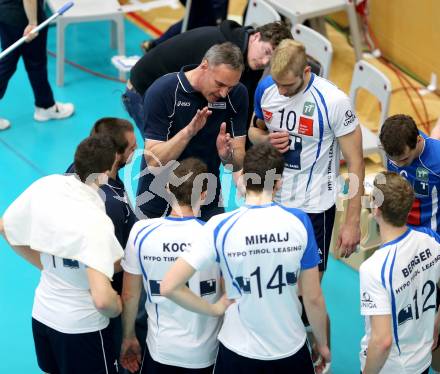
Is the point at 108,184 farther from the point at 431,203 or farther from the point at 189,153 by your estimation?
the point at 431,203

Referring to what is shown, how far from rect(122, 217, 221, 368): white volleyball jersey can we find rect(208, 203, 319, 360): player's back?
0.46ft

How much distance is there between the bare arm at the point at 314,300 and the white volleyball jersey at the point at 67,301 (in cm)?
94

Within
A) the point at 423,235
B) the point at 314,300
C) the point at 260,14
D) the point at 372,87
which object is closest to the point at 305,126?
the point at 423,235

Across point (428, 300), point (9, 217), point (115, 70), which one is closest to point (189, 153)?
point (9, 217)

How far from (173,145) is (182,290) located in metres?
1.19

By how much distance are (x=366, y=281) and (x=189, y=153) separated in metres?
1.50

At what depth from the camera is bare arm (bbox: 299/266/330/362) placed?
3.46 metres

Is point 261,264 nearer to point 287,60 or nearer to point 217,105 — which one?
point 287,60

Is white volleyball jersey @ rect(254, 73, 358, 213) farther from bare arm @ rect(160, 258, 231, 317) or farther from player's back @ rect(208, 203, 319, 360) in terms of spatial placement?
bare arm @ rect(160, 258, 231, 317)

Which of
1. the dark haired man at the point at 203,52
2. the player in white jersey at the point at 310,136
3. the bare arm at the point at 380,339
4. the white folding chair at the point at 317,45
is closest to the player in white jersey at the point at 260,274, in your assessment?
the bare arm at the point at 380,339

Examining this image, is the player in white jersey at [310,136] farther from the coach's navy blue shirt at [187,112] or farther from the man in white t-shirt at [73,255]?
the man in white t-shirt at [73,255]

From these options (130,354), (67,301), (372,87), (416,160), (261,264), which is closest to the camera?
(261,264)

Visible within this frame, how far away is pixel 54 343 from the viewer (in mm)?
3752

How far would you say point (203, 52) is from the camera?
17.1 feet
